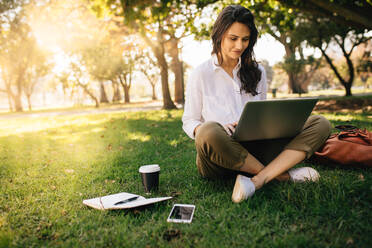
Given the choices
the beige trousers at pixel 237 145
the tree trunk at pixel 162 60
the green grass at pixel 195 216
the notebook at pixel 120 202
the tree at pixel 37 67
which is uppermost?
the tree at pixel 37 67

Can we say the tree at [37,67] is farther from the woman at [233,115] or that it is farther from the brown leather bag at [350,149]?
the brown leather bag at [350,149]

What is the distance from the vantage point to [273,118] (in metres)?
2.05

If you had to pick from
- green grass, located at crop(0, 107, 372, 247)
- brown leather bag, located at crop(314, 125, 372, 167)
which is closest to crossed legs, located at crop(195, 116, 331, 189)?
green grass, located at crop(0, 107, 372, 247)

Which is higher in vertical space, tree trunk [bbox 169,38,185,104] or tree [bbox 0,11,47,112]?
tree [bbox 0,11,47,112]

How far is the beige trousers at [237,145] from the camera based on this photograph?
2.13 metres

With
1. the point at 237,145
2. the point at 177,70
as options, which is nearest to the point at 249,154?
the point at 237,145

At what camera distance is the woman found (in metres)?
2.19

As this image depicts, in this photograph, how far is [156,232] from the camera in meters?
1.86

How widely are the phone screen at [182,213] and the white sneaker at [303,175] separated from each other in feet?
3.60

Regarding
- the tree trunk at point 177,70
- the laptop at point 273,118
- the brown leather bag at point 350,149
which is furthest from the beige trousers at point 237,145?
the tree trunk at point 177,70

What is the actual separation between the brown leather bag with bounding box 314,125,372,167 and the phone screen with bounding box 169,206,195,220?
1845mm

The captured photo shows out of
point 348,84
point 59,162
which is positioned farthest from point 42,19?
point 348,84

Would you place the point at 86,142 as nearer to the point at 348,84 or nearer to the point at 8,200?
the point at 8,200

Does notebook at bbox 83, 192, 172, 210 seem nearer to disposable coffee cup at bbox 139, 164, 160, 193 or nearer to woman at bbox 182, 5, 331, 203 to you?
disposable coffee cup at bbox 139, 164, 160, 193
